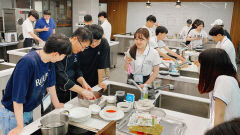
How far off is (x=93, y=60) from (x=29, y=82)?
1.08m

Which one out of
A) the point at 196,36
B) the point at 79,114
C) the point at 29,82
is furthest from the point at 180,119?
the point at 196,36

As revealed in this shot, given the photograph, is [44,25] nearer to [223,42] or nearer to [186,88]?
[186,88]

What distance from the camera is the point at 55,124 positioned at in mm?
1482

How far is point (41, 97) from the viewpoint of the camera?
1668 millimetres

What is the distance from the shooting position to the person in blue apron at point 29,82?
140 centimetres

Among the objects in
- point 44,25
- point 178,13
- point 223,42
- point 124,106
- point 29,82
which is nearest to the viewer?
point 29,82

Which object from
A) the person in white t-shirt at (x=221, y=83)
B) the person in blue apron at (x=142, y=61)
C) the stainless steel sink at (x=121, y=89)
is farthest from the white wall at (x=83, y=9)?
the person in white t-shirt at (x=221, y=83)

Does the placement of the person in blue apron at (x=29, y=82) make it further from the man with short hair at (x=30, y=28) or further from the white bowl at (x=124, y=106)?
the man with short hair at (x=30, y=28)

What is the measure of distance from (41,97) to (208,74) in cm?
131

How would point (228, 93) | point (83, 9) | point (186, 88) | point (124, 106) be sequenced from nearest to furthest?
point (228, 93) → point (124, 106) → point (186, 88) → point (83, 9)

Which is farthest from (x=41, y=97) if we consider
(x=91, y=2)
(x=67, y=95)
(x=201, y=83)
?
(x=91, y=2)

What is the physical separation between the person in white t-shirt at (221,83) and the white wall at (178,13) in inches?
299

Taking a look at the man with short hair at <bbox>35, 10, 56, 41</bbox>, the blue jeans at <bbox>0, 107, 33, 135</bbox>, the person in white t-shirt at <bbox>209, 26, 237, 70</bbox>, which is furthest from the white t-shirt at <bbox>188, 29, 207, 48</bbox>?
the blue jeans at <bbox>0, 107, 33, 135</bbox>

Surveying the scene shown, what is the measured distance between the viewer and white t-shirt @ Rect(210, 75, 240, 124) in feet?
4.13
